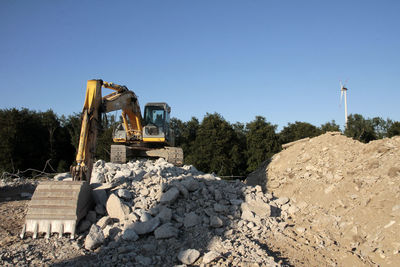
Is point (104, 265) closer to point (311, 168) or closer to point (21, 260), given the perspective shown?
A: point (21, 260)

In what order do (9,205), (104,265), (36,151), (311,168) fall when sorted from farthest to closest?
(36,151) → (311,168) → (9,205) → (104,265)

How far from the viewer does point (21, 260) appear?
5.43 metres

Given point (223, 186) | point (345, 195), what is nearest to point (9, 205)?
point (223, 186)

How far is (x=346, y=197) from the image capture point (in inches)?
370

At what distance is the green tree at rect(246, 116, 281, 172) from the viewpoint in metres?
30.4

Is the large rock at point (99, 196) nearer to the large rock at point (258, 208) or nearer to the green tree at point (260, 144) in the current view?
the large rock at point (258, 208)

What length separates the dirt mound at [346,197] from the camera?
23.4 feet

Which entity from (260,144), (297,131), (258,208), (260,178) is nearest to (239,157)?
(260,144)

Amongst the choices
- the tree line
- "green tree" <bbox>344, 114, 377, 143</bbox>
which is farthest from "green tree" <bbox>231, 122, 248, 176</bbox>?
"green tree" <bbox>344, 114, 377, 143</bbox>

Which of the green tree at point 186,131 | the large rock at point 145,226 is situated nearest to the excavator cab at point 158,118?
the large rock at point 145,226

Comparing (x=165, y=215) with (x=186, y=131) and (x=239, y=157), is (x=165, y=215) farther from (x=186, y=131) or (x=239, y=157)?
(x=186, y=131)

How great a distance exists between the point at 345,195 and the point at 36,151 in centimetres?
2936

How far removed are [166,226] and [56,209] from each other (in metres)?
2.31

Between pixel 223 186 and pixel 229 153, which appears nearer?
pixel 223 186
